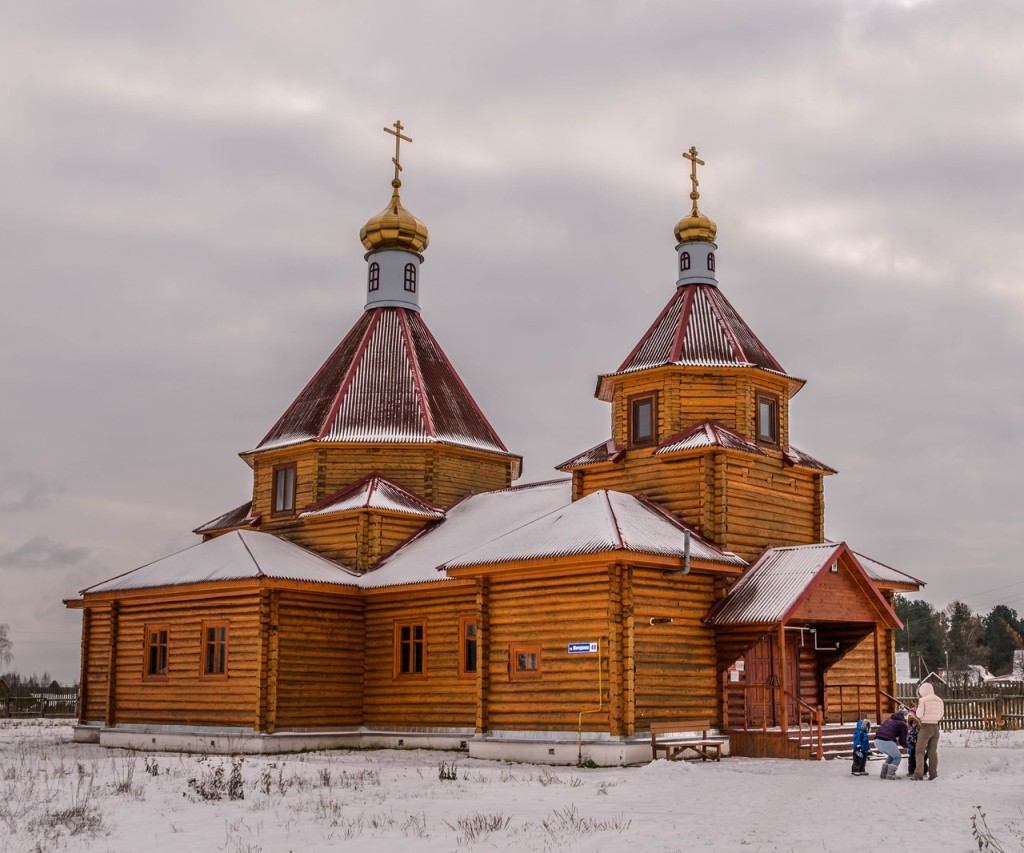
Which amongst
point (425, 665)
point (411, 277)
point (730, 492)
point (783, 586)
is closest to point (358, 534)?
point (425, 665)

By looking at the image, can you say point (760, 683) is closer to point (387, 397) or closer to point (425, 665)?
point (425, 665)

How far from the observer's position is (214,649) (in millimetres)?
25422

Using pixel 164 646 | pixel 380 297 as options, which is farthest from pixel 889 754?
pixel 380 297

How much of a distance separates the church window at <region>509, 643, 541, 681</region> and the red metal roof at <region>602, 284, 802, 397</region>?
6.70m

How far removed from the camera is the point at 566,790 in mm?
16156

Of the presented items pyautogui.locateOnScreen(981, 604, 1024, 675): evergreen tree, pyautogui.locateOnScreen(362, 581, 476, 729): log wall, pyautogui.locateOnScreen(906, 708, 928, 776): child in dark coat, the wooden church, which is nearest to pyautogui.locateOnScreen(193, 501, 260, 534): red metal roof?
the wooden church

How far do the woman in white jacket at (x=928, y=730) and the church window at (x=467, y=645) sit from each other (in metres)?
10.0

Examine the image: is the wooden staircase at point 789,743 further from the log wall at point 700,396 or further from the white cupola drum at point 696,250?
the white cupola drum at point 696,250

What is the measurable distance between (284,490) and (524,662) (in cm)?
969

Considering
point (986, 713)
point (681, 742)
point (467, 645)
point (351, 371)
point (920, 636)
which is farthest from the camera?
point (920, 636)

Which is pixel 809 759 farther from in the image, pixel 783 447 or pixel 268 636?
pixel 268 636

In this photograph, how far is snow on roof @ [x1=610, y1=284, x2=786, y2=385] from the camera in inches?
988

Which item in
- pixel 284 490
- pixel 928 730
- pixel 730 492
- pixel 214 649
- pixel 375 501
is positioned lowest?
pixel 928 730

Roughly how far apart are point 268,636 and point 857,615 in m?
11.6
